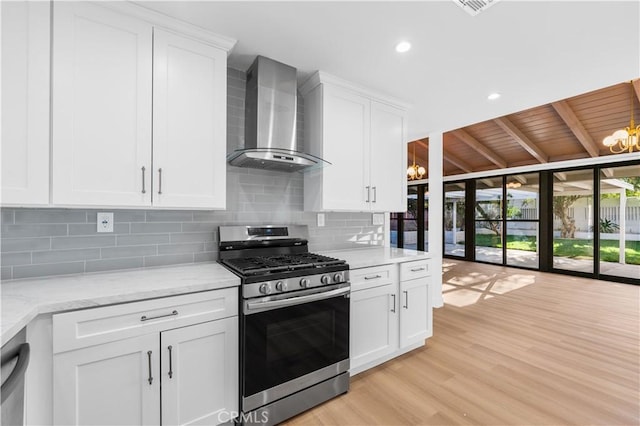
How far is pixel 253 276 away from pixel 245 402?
2.44 feet

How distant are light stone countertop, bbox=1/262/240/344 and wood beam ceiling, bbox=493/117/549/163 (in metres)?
5.57

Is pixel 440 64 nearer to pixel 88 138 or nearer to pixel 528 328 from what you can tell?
pixel 88 138

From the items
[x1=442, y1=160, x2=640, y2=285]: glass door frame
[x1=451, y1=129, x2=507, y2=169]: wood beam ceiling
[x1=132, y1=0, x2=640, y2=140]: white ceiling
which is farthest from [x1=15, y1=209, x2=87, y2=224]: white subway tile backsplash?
[x1=442, y1=160, x2=640, y2=285]: glass door frame

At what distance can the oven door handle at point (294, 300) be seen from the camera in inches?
68.3

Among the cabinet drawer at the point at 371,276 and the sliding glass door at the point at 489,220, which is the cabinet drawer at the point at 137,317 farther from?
the sliding glass door at the point at 489,220

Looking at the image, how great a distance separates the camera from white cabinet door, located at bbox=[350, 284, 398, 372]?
2307 mm

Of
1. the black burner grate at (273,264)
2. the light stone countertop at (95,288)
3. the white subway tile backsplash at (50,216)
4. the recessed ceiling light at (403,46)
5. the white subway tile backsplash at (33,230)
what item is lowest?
the light stone countertop at (95,288)

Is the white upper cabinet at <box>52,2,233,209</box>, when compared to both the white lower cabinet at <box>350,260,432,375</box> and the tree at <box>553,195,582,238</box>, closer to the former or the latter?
the white lower cabinet at <box>350,260,432,375</box>

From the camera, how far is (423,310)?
2814mm

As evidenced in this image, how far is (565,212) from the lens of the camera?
20.6 ft

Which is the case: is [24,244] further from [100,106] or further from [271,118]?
[271,118]

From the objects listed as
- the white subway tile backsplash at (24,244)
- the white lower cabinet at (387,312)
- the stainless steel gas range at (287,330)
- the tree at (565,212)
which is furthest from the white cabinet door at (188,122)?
the tree at (565,212)

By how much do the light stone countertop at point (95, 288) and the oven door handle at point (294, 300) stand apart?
18 centimetres

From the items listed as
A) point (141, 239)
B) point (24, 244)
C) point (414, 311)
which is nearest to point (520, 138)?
point (414, 311)
